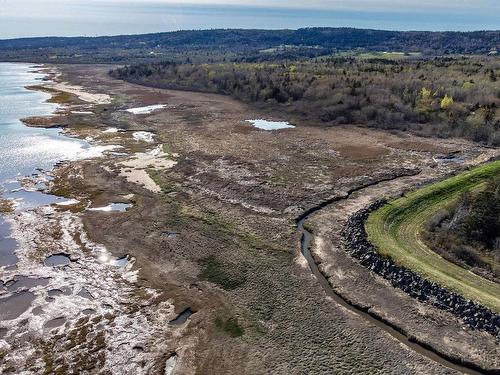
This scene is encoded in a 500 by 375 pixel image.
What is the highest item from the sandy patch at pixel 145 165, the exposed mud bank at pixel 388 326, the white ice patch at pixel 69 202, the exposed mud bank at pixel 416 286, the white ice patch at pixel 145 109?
the white ice patch at pixel 145 109

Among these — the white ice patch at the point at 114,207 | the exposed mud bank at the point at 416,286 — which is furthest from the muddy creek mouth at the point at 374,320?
the white ice patch at the point at 114,207

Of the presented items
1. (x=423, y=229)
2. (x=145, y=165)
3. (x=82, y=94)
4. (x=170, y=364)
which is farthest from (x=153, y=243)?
(x=82, y=94)

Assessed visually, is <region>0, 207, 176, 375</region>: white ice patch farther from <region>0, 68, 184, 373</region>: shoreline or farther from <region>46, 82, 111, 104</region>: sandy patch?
<region>46, 82, 111, 104</region>: sandy patch

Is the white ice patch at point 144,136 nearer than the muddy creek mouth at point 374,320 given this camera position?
No

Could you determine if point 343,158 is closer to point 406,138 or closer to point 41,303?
point 406,138

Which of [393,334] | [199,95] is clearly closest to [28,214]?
[393,334]

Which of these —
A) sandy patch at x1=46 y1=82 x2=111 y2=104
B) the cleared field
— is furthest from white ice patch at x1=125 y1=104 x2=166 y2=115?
the cleared field

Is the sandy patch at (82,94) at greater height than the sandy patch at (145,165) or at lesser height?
greater

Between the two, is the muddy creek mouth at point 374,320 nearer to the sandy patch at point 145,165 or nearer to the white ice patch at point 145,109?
the sandy patch at point 145,165
